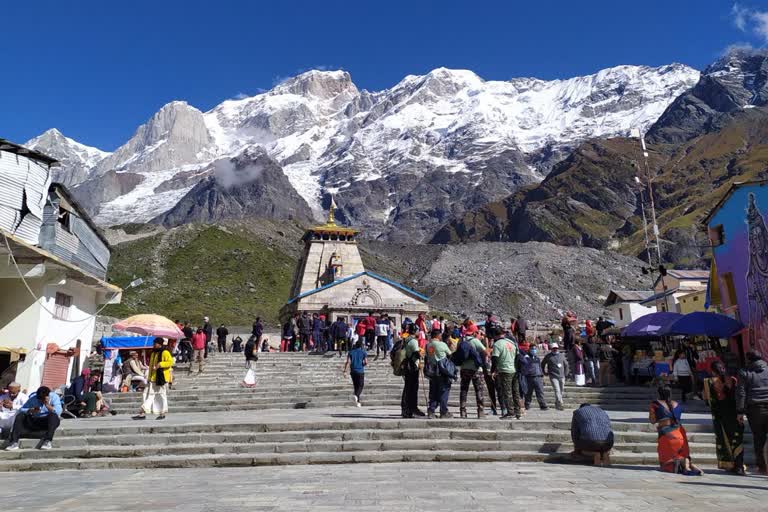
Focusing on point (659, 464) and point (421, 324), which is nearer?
point (659, 464)

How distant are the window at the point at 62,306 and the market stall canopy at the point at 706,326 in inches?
754

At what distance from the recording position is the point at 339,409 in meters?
14.7

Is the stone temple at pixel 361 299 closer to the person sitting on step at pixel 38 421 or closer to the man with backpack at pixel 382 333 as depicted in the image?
the man with backpack at pixel 382 333

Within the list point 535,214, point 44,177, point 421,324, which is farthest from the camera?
point 535,214

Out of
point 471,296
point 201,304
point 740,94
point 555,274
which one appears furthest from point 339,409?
point 740,94

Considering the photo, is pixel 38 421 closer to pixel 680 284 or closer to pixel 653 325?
pixel 653 325

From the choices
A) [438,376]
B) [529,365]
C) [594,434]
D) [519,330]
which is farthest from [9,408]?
[519,330]

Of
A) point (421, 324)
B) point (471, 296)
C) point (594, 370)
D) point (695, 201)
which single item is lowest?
point (594, 370)

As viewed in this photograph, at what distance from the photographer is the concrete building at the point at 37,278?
16.6 meters

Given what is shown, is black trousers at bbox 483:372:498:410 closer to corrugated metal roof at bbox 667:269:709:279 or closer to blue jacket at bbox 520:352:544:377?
blue jacket at bbox 520:352:544:377

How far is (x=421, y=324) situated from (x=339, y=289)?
637 inches

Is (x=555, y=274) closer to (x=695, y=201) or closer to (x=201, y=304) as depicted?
(x=201, y=304)

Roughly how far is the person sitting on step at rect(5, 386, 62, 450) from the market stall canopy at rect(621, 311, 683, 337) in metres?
15.6

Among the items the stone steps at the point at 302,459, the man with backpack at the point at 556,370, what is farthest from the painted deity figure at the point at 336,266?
the stone steps at the point at 302,459
